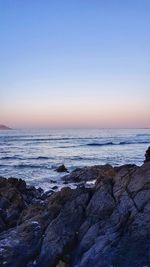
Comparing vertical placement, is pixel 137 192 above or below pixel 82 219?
above

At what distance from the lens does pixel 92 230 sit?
40.1 ft

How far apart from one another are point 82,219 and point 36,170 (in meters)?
28.5

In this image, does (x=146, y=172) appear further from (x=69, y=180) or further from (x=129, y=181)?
(x=69, y=180)

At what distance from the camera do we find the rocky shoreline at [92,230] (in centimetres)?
1102

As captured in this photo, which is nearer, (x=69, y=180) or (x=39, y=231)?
(x=39, y=231)

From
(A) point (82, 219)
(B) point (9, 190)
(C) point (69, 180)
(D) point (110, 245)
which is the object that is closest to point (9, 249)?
(A) point (82, 219)

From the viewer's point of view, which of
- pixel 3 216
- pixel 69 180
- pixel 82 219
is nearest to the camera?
pixel 82 219

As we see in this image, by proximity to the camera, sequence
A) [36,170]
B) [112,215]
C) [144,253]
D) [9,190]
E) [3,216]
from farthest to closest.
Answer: [36,170]
[9,190]
[3,216]
[112,215]
[144,253]

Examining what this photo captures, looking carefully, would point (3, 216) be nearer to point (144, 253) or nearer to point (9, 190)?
point (9, 190)

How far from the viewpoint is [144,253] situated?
35.1 feet

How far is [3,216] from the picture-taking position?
17.6 meters

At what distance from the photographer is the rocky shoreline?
36.1 feet

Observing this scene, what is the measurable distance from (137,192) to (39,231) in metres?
3.75

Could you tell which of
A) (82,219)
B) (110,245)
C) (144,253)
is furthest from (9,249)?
(144,253)
